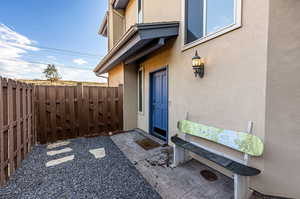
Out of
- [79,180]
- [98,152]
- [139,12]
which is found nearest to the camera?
[79,180]

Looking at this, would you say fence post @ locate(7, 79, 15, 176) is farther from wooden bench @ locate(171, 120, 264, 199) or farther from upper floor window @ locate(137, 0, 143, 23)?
upper floor window @ locate(137, 0, 143, 23)

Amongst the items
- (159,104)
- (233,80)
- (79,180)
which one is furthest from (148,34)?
(79,180)

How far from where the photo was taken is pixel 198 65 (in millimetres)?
2711

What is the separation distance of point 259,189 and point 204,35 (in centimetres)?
284

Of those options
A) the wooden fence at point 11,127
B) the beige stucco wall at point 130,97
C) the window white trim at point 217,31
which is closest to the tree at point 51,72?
the beige stucco wall at point 130,97

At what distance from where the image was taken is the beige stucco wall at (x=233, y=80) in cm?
190

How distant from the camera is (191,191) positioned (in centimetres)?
212

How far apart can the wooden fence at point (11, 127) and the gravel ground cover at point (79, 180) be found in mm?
225

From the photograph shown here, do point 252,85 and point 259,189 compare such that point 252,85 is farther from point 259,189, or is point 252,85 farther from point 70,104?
point 70,104

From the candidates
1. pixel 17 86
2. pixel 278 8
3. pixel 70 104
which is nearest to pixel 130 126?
pixel 70 104

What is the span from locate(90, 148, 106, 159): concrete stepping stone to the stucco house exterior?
1.88 meters

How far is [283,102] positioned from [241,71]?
2.24 feet

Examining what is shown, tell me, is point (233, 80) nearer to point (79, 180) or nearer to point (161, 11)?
point (161, 11)

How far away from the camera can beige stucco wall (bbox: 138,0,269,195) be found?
1903mm
